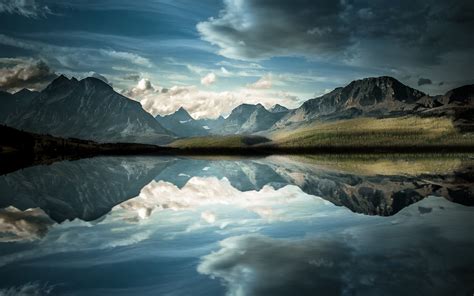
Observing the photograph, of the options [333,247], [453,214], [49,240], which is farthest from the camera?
[453,214]

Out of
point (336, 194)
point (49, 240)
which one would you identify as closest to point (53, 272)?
point (49, 240)

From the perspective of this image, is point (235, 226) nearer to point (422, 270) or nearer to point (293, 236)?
point (293, 236)

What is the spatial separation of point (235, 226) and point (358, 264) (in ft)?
36.1

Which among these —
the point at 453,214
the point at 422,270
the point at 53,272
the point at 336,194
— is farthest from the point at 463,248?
the point at 336,194

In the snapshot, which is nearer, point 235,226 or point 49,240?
point 49,240

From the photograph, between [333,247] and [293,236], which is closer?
[333,247]

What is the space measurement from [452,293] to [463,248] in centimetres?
771

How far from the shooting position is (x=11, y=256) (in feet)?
63.0

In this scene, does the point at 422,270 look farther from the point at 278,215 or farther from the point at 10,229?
the point at 10,229

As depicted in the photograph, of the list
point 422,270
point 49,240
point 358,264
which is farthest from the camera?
point 49,240

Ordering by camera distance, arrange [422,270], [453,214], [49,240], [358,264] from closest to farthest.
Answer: [422,270] < [358,264] < [49,240] < [453,214]

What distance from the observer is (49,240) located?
23.3 m

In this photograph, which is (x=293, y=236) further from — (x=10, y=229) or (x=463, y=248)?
(x=10, y=229)

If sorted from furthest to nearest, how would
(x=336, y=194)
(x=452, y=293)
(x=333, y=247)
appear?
(x=336, y=194)
(x=333, y=247)
(x=452, y=293)
